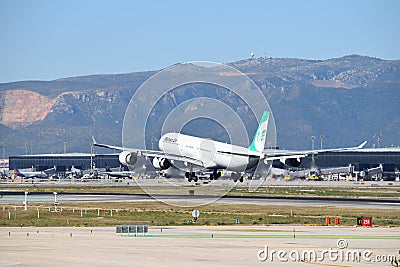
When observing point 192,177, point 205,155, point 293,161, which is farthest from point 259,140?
point 192,177

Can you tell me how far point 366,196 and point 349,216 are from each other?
4138 cm

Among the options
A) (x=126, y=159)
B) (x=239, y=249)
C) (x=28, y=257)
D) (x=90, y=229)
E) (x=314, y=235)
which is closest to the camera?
(x=28, y=257)

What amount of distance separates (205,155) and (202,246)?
67.2 m

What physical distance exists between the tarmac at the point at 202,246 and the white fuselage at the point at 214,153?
4849 cm

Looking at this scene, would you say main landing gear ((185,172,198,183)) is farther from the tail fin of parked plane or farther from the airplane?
the tail fin of parked plane

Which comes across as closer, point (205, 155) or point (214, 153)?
point (214, 153)

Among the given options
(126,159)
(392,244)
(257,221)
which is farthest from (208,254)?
(126,159)

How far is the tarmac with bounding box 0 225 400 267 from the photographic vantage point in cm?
4869

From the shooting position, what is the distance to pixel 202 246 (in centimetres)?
5619

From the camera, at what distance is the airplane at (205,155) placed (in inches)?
4756

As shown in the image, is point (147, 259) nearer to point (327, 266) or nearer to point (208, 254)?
point (208, 254)

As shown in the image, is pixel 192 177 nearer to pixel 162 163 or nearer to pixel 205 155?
pixel 162 163

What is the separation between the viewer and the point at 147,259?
49.2 m

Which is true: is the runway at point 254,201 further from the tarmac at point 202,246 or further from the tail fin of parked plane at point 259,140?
the tarmac at point 202,246
